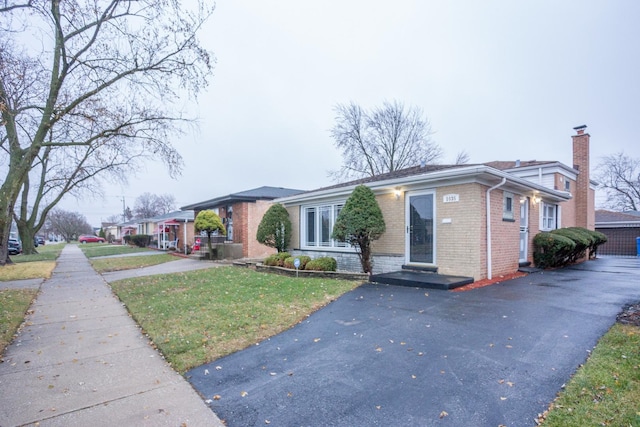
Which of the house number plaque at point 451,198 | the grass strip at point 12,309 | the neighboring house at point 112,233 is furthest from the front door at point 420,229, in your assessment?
the neighboring house at point 112,233

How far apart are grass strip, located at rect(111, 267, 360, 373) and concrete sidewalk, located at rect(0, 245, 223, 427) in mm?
327

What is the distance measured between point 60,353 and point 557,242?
12.4 m

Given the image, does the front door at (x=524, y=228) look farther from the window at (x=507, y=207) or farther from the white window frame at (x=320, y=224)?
the white window frame at (x=320, y=224)

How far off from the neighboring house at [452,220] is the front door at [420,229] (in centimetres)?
3

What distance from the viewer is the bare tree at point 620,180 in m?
34.5

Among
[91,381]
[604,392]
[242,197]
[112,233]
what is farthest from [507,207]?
[112,233]

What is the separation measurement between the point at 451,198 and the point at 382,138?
20.7 meters

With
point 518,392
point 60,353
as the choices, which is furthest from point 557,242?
point 60,353

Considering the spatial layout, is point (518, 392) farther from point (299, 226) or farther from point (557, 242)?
point (299, 226)

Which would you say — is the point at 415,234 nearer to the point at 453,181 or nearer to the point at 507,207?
the point at 453,181

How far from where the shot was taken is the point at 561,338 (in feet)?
13.3

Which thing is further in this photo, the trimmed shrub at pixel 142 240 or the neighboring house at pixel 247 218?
the trimmed shrub at pixel 142 240

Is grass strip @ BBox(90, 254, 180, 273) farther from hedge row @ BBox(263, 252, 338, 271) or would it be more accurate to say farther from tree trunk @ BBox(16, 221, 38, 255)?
tree trunk @ BBox(16, 221, 38, 255)

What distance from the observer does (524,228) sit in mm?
10289
